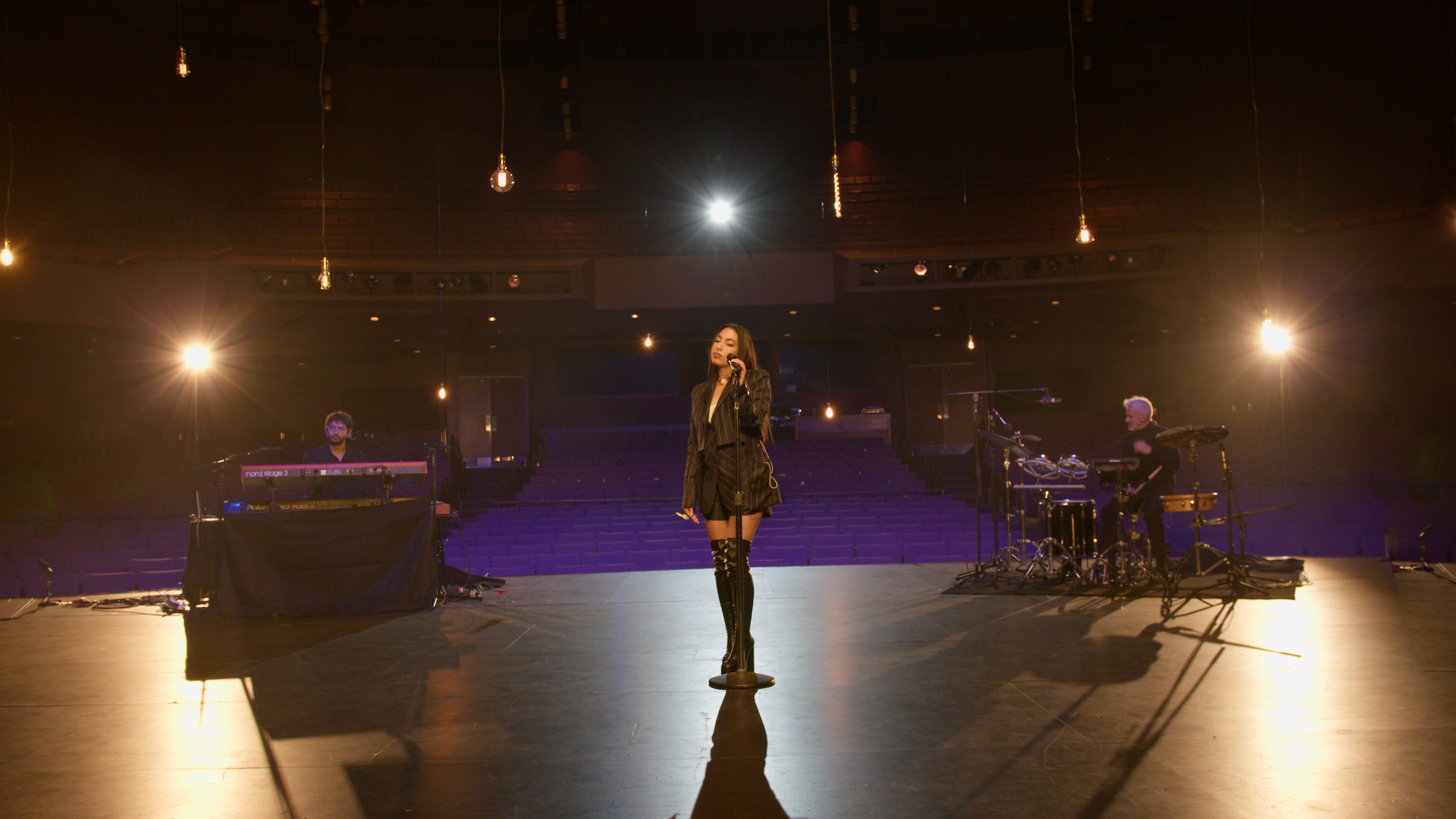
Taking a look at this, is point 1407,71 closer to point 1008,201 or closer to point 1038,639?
point 1008,201

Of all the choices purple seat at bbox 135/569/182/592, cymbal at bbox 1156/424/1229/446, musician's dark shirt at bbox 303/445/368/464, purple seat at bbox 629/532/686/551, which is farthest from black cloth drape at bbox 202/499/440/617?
cymbal at bbox 1156/424/1229/446

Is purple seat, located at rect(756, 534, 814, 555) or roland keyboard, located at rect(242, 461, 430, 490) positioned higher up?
roland keyboard, located at rect(242, 461, 430, 490)

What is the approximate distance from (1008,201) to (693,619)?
45.1 feet

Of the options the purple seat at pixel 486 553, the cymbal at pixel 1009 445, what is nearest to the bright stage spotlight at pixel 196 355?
the purple seat at pixel 486 553

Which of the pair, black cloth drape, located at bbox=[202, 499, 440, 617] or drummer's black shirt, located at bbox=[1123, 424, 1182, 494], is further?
drummer's black shirt, located at bbox=[1123, 424, 1182, 494]

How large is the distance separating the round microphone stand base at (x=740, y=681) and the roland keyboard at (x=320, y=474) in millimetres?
3292

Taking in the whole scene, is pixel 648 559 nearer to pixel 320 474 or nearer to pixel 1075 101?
pixel 320 474

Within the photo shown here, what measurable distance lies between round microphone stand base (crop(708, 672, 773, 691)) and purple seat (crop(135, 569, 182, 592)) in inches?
243

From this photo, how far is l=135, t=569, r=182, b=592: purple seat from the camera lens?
7348mm

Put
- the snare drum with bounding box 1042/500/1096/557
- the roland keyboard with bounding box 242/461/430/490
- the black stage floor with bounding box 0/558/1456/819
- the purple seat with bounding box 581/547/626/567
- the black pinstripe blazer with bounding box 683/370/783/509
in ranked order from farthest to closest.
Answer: the purple seat with bounding box 581/547/626/567, the snare drum with bounding box 1042/500/1096/557, the roland keyboard with bounding box 242/461/430/490, the black pinstripe blazer with bounding box 683/370/783/509, the black stage floor with bounding box 0/558/1456/819

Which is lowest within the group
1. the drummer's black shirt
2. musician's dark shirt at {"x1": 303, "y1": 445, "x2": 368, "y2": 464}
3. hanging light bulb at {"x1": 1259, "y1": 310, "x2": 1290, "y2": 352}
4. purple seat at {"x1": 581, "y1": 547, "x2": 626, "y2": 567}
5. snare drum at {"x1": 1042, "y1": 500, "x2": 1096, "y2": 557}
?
purple seat at {"x1": 581, "y1": 547, "x2": 626, "y2": 567}

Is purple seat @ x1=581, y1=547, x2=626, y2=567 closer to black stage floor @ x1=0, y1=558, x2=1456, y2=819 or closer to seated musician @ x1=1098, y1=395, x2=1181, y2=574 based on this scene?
black stage floor @ x1=0, y1=558, x2=1456, y2=819

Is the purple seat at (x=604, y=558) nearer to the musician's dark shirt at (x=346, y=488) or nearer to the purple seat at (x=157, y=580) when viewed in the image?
the musician's dark shirt at (x=346, y=488)

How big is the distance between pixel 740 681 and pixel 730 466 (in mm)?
816
